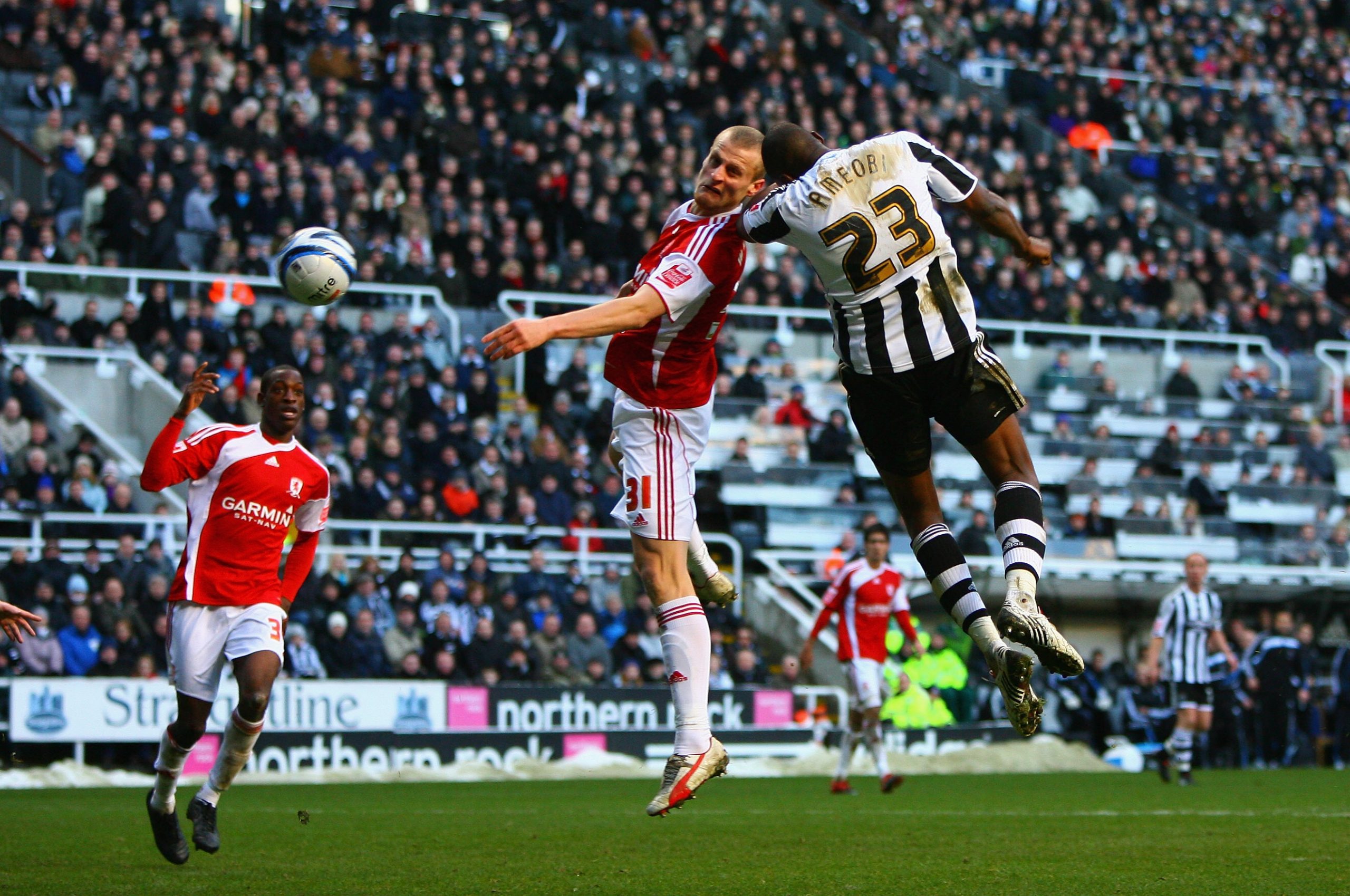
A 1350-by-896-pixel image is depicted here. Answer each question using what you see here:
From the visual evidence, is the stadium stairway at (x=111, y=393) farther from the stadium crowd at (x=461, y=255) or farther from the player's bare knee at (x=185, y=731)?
the player's bare knee at (x=185, y=731)

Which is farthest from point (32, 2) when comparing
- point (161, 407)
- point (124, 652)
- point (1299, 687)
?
point (1299, 687)

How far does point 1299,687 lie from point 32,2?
18.9 metres

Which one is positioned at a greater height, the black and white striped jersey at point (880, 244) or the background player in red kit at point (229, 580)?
the black and white striped jersey at point (880, 244)

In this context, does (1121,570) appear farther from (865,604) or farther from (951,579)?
(951,579)

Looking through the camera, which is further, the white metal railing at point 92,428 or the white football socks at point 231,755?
the white metal railing at point 92,428

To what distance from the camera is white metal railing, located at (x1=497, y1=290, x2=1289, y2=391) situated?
2275cm

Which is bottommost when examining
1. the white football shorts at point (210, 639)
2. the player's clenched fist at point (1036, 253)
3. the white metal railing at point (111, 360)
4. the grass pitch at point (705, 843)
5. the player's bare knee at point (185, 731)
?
the grass pitch at point (705, 843)

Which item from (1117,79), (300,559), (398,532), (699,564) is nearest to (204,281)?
(398,532)

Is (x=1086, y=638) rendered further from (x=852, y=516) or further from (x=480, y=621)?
(x=480, y=621)

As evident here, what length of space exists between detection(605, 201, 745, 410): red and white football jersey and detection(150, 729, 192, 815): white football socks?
11.2ft

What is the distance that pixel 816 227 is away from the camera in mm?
7383

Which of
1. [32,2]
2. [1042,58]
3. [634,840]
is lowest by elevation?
[634,840]

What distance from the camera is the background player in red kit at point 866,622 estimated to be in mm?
16594

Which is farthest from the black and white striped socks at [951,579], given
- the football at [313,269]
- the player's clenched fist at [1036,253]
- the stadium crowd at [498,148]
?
the stadium crowd at [498,148]
